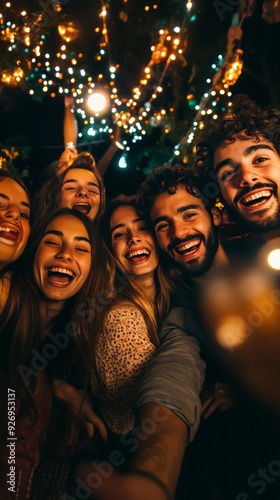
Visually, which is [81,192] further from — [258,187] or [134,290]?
[258,187]

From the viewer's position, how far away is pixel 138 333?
A: 2.60m

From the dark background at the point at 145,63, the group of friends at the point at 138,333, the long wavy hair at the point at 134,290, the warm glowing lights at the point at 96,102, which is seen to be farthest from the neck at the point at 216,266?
the warm glowing lights at the point at 96,102

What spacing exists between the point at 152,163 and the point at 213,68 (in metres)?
1.88

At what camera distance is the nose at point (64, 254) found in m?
2.71

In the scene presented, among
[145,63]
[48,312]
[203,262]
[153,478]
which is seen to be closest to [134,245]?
[203,262]

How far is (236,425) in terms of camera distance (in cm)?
249

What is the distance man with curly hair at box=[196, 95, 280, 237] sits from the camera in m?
2.81

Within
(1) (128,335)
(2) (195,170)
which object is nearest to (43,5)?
(2) (195,170)

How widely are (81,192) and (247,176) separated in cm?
150

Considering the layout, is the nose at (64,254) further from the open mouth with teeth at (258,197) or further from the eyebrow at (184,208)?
the open mouth with teeth at (258,197)

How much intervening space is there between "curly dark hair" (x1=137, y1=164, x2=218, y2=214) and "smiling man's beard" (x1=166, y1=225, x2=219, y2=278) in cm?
28

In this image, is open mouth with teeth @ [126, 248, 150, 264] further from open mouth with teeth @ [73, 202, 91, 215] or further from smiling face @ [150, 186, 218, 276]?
open mouth with teeth @ [73, 202, 91, 215]

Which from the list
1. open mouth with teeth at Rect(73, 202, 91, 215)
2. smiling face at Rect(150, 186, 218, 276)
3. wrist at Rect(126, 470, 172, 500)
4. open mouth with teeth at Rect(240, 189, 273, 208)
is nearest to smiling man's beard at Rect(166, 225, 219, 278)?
smiling face at Rect(150, 186, 218, 276)

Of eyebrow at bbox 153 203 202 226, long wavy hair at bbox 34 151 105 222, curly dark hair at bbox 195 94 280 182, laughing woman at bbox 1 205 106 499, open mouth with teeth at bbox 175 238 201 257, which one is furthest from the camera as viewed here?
long wavy hair at bbox 34 151 105 222
